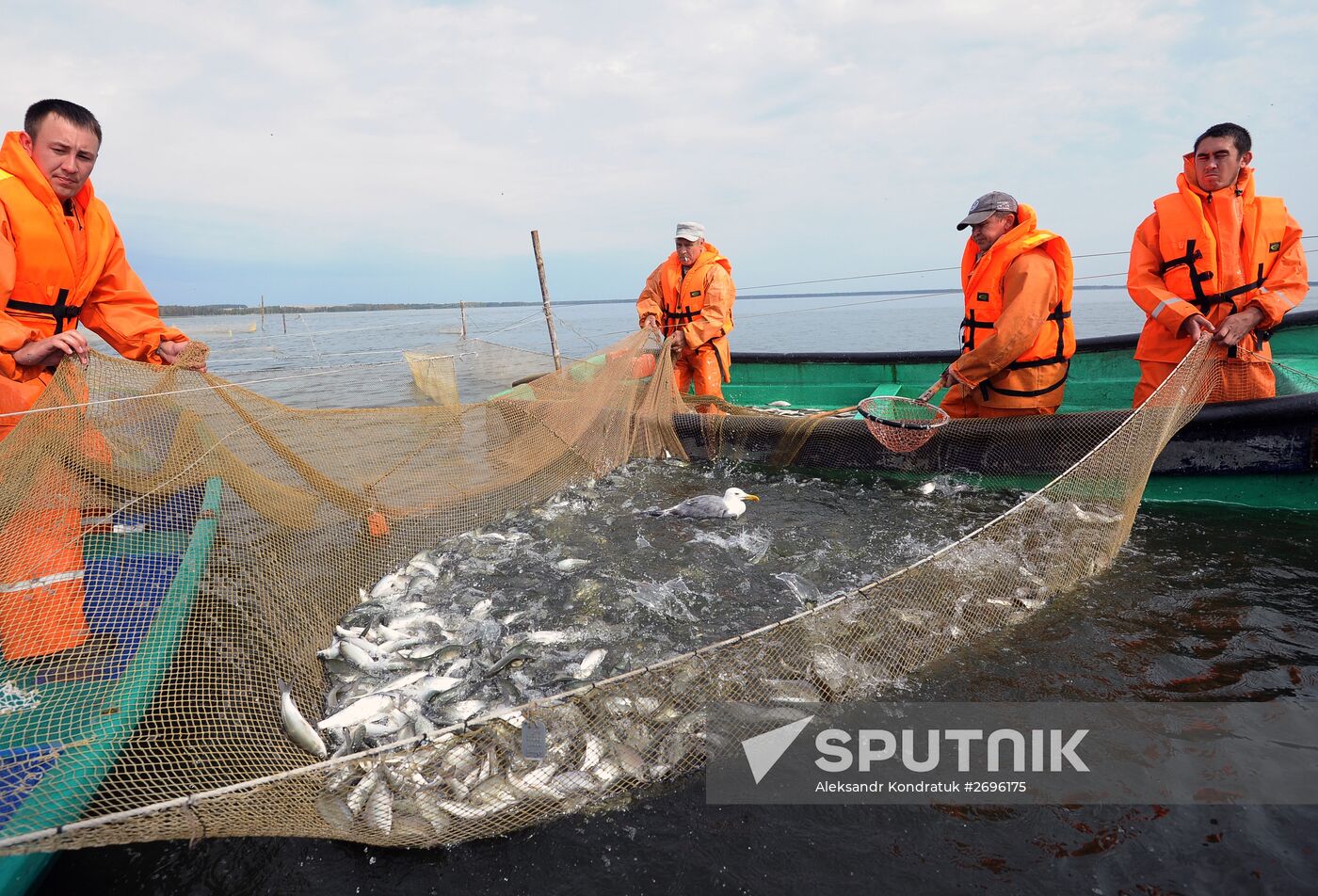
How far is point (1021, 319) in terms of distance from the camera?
6.56 meters

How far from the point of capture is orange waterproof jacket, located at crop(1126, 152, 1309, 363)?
5.97 metres

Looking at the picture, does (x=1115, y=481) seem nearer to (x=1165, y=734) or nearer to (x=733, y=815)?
(x=1165, y=734)

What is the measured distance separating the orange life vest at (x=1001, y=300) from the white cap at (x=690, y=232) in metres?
4.11

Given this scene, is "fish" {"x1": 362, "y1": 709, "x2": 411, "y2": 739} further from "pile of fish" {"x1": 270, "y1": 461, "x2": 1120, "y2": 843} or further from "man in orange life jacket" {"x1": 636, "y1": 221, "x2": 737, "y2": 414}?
"man in orange life jacket" {"x1": 636, "y1": 221, "x2": 737, "y2": 414}

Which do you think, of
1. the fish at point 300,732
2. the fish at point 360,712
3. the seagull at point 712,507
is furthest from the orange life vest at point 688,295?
the fish at point 300,732

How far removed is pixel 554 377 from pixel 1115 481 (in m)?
5.98

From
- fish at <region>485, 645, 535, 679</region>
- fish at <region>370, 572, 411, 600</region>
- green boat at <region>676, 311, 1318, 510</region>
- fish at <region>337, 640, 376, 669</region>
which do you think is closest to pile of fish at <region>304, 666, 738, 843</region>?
fish at <region>485, 645, 535, 679</region>

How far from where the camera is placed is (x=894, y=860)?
10.5 feet

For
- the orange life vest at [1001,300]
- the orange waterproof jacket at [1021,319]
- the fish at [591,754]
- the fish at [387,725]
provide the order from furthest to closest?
the orange life vest at [1001,300]
the orange waterproof jacket at [1021,319]
the fish at [387,725]
the fish at [591,754]

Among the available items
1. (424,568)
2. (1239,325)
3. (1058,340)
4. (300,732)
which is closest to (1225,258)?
(1239,325)

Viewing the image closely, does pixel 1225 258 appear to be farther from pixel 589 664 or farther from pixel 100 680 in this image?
pixel 100 680

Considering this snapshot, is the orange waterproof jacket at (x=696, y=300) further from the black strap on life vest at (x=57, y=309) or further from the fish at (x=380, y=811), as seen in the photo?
the fish at (x=380, y=811)

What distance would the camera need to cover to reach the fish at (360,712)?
409 cm

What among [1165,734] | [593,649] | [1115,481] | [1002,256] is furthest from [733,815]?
[1002,256]
